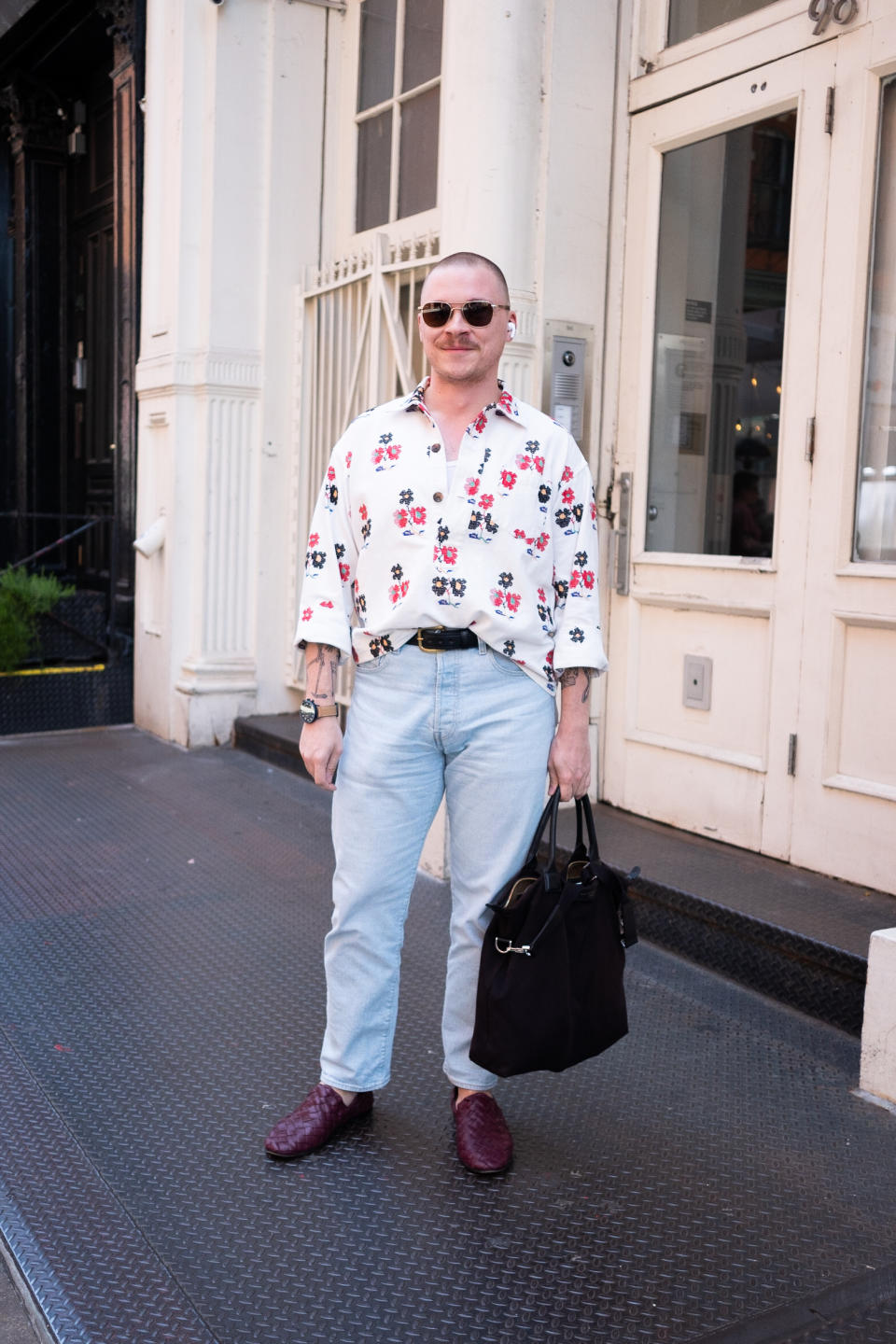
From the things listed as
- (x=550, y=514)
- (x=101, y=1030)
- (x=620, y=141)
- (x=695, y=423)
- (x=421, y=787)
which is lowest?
(x=101, y=1030)

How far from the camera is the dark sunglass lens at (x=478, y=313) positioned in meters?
2.44

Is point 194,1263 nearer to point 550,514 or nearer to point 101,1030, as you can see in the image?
point 101,1030

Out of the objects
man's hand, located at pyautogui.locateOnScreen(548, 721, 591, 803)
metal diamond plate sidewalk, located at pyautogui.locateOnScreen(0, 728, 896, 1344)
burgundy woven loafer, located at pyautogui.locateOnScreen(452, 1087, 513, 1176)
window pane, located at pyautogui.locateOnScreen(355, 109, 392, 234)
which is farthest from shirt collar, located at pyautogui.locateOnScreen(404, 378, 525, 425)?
window pane, located at pyautogui.locateOnScreen(355, 109, 392, 234)

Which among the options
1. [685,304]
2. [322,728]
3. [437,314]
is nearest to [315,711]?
[322,728]

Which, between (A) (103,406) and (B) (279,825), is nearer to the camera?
(B) (279,825)

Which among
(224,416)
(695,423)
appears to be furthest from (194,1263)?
(224,416)

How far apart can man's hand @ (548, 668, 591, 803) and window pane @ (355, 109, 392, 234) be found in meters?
4.26

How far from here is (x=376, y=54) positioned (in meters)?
6.21

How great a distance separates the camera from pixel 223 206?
637 cm

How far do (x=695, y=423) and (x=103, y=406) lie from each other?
5.75 meters

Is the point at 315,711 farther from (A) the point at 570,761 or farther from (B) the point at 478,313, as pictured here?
(B) the point at 478,313

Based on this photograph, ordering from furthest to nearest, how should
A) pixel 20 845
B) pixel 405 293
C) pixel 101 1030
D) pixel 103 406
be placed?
pixel 103 406, pixel 405 293, pixel 20 845, pixel 101 1030

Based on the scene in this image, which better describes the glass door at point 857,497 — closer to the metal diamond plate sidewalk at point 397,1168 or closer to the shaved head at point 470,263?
the metal diamond plate sidewalk at point 397,1168

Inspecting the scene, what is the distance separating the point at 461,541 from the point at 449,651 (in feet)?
0.71
